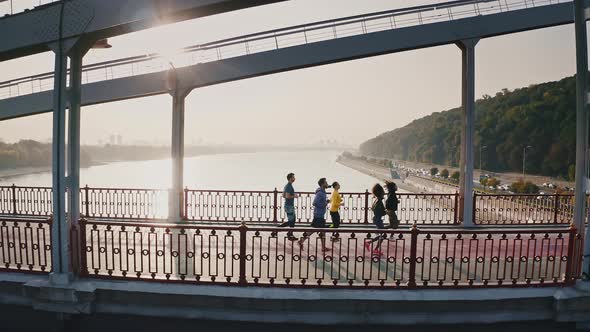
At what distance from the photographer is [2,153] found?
100 meters

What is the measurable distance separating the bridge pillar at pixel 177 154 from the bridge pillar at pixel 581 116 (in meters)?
8.98

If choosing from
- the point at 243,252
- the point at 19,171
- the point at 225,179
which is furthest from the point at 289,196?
the point at 19,171

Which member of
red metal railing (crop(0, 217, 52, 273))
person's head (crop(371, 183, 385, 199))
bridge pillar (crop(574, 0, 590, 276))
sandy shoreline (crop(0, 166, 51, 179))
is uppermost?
bridge pillar (crop(574, 0, 590, 276))

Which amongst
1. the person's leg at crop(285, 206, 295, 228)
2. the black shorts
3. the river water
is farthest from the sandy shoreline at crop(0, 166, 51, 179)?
the black shorts

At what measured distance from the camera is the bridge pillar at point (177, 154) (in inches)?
416

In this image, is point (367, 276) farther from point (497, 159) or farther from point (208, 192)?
point (497, 159)

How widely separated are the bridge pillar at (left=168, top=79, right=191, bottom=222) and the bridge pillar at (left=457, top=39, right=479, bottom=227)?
762cm

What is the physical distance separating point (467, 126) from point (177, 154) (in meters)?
7.98

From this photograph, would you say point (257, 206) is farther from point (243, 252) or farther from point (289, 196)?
point (243, 252)

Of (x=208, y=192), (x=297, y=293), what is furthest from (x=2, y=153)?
(x=297, y=293)

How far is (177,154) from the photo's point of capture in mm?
10680

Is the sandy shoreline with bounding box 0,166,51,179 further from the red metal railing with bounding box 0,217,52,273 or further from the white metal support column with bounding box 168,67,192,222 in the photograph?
the red metal railing with bounding box 0,217,52,273

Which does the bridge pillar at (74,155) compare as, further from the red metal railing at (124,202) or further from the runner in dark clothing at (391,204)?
the runner in dark clothing at (391,204)

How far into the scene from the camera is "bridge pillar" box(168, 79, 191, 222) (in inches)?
416
